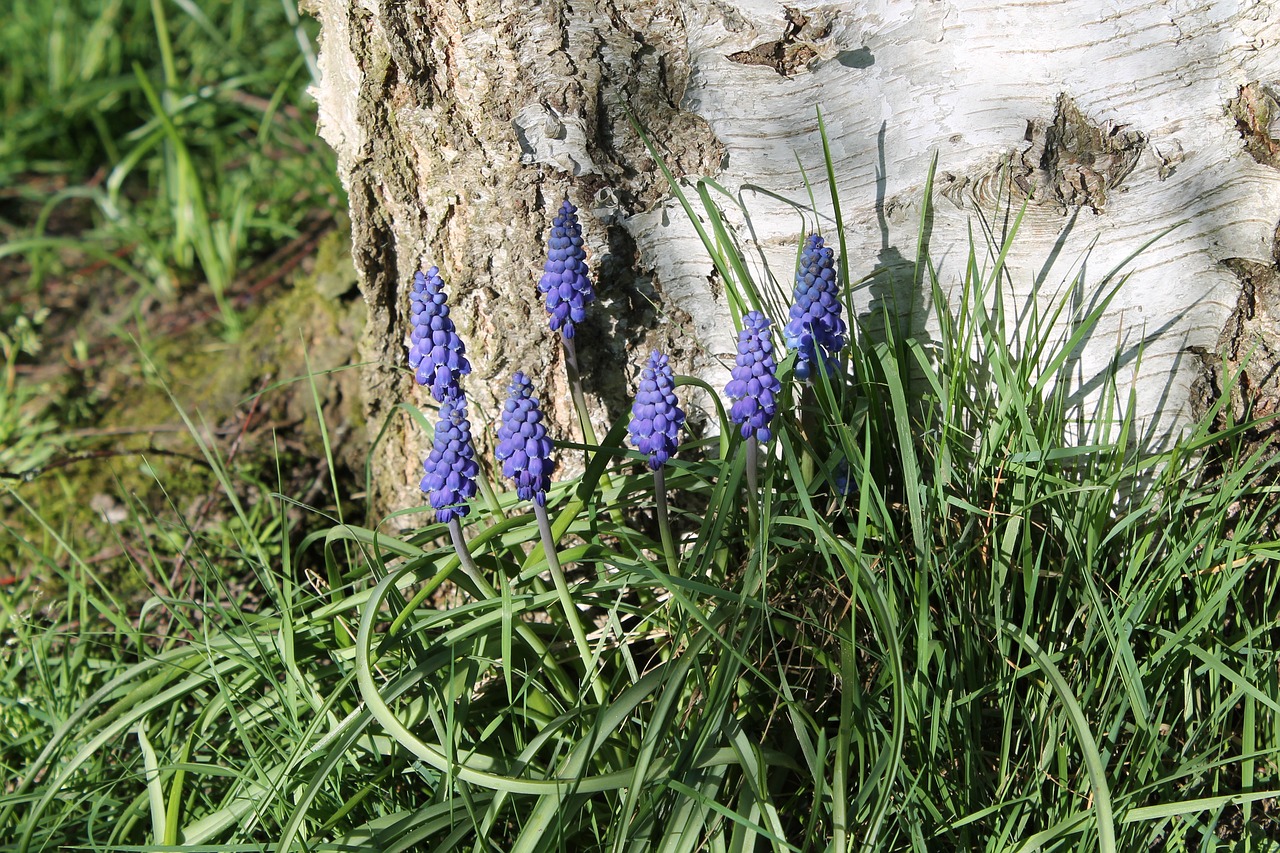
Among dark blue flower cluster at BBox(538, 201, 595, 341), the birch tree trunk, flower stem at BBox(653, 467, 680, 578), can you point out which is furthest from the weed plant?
dark blue flower cluster at BBox(538, 201, 595, 341)

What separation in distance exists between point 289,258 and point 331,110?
5.63 ft

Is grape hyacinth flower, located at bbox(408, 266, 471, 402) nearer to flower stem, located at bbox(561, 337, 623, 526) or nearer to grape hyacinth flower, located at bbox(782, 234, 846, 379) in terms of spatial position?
flower stem, located at bbox(561, 337, 623, 526)

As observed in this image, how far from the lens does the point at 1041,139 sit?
6.98 ft

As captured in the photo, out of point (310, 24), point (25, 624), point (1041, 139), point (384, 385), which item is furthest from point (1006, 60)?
point (310, 24)

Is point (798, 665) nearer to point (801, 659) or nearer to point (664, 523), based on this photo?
point (801, 659)

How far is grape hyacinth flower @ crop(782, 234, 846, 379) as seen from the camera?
6.35ft

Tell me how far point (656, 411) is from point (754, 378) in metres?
0.19

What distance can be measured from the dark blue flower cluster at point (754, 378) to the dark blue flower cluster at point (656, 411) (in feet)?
0.37

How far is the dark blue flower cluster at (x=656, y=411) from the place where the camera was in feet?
6.02

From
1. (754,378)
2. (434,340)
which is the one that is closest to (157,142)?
(434,340)

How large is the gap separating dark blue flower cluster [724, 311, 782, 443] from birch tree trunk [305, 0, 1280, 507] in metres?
0.56

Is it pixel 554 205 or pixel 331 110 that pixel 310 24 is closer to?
pixel 331 110

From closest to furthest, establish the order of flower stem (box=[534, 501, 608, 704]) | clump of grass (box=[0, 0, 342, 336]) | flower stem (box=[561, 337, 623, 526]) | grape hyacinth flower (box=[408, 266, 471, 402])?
flower stem (box=[534, 501, 608, 704]), grape hyacinth flower (box=[408, 266, 471, 402]), flower stem (box=[561, 337, 623, 526]), clump of grass (box=[0, 0, 342, 336])

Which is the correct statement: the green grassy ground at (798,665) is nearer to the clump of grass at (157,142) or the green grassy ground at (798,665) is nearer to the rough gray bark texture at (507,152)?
the rough gray bark texture at (507,152)
